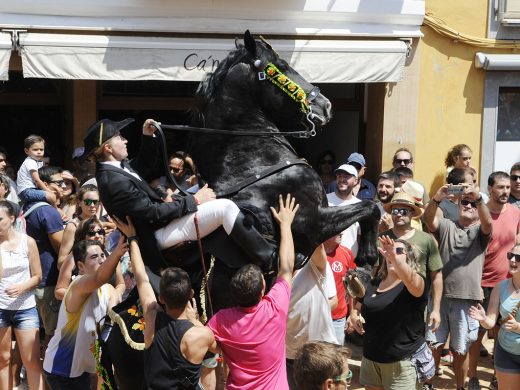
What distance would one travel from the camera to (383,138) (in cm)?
1202

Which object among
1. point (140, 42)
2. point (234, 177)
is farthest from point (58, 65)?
point (234, 177)

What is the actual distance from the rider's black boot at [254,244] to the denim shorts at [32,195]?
3964 mm

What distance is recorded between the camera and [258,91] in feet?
20.5

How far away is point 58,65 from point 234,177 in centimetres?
492

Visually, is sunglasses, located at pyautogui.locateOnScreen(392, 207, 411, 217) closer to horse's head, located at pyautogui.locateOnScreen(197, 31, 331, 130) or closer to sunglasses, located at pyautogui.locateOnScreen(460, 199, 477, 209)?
sunglasses, located at pyautogui.locateOnScreen(460, 199, 477, 209)

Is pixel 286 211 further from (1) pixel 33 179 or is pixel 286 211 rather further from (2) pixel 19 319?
(1) pixel 33 179

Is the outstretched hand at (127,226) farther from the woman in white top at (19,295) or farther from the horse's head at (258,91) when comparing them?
the woman in white top at (19,295)

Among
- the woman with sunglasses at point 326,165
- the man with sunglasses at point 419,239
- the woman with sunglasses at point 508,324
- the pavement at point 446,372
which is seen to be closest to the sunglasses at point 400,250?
the woman with sunglasses at point 508,324

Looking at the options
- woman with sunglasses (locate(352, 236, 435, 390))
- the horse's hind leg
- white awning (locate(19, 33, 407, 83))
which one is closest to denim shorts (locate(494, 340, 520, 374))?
woman with sunglasses (locate(352, 236, 435, 390))

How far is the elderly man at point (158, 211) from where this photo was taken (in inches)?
232

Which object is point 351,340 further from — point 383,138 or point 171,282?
point 171,282

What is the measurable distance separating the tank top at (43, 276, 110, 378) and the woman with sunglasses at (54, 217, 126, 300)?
1.72 feet

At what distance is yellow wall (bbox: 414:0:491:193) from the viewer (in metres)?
12.1

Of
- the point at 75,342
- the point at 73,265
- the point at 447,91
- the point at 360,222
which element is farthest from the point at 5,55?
the point at 360,222
